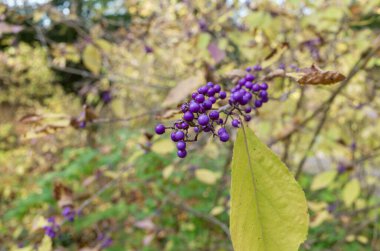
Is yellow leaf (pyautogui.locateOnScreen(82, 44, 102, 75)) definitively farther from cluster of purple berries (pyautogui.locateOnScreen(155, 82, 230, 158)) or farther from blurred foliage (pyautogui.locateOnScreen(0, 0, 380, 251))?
cluster of purple berries (pyautogui.locateOnScreen(155, 82, 230, 158))

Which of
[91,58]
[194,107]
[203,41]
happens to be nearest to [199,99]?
[194,107]

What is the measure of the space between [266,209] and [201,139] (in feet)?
4.71

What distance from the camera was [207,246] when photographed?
2.75 m

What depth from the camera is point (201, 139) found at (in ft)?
6.59

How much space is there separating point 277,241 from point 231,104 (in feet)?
0.79

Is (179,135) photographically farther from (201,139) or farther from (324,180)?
(324,180)

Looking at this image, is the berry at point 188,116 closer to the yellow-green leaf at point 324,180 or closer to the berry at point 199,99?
the berry at point 199,99

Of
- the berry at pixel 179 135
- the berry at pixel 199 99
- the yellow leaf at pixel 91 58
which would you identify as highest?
the yellow leaf at pixel 91 58

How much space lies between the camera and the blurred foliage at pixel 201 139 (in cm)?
172

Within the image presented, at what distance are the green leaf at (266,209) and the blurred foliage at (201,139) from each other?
232 millimetres

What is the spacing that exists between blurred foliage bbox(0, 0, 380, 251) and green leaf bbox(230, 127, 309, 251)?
232 mm

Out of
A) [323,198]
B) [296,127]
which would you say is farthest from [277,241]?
[323,198]

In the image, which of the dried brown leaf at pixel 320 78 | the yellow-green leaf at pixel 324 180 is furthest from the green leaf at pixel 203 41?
the dried brown leaf at pixel 320 78

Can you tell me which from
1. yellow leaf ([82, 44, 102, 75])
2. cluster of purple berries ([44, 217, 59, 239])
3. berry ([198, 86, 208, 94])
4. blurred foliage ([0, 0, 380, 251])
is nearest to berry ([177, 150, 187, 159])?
berry ([198, 86, 208, 94])
